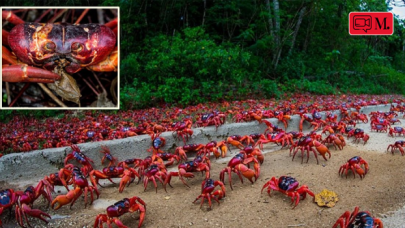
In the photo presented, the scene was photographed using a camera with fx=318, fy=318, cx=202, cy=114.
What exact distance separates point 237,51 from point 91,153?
694 centimetres

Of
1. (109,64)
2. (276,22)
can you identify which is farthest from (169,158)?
(276,22)

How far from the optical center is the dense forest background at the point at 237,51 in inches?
364

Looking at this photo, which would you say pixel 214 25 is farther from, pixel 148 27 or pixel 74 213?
pixel 74 213

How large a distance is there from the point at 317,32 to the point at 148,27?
10623mm

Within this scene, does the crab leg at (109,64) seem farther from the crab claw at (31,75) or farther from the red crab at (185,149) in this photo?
the red crab at (185,149)

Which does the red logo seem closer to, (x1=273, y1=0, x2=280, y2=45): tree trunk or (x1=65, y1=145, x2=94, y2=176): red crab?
(x1=273, y1=0, x2=280, y2=45): tree trunk

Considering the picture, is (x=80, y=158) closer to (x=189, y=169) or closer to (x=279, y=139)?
(x=189, y=169)

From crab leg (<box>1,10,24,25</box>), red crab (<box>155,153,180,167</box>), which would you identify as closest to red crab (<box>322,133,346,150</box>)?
red crab (<box>155,153,180,167</box>)

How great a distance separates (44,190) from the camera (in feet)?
11.0

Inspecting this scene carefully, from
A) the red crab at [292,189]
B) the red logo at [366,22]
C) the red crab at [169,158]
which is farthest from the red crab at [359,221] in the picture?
the red logo at [366,22]

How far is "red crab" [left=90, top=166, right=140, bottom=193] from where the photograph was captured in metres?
3.70

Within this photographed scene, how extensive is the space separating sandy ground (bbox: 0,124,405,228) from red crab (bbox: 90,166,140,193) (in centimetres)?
11

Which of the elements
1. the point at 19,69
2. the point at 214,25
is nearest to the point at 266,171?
the point at 19,69

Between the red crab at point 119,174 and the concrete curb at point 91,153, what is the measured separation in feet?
3.14
